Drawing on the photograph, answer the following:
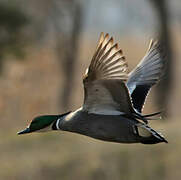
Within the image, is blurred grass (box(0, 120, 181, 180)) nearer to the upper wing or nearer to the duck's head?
the upper wing

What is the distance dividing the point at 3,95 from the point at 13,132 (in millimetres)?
506

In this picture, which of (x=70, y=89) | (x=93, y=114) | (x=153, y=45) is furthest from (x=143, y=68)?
(x=70, y=89)

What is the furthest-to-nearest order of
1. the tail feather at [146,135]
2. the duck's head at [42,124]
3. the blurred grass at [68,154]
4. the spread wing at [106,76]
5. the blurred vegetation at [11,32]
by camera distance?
the blurred vegetation at [11,32]
the blurred grass at [68,154]
the duck's head at [42,124]
the tail feather at [146,135]
the spread wing at [106,76]

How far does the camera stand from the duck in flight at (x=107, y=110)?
4.73m

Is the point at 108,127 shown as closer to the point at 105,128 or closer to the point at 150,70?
the point at 105,128

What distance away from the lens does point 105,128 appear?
16.5ft

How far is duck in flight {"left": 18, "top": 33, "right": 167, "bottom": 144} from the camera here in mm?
4727

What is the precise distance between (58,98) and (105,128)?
11356 mm

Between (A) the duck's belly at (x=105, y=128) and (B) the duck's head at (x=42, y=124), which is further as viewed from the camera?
(B) the duck's head at (x=42, y=124)

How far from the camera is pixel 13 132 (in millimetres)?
10422

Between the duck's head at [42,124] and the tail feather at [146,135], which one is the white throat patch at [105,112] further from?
the duck's head at [42,124]

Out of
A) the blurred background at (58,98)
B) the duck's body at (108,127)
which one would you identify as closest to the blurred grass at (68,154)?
the blurred background at (58,98)

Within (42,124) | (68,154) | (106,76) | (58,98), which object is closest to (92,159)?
(68,154)

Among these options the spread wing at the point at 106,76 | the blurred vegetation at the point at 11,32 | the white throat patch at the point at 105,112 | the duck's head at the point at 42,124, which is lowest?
the duck's head at the point at 42,124
